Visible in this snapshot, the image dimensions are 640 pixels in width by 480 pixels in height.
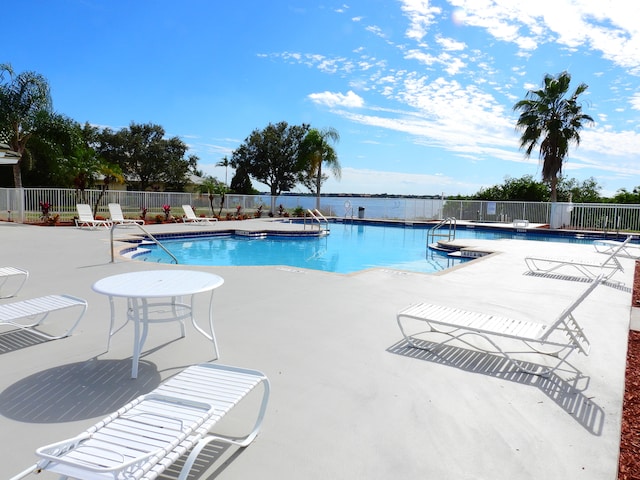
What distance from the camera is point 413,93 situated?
1872cm

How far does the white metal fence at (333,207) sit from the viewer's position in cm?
1706

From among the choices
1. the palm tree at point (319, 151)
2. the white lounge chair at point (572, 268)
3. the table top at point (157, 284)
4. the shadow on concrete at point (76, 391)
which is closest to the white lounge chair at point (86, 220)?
the table top at point (157, 284)

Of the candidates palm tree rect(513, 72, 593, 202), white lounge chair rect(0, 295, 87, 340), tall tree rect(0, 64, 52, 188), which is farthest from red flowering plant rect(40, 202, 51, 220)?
palm tree rect(513, 72, 593, 202)

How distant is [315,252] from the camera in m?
13.5

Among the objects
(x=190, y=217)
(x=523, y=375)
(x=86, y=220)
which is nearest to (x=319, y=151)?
(x=190, y=217)

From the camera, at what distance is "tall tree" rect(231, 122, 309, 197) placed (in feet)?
128

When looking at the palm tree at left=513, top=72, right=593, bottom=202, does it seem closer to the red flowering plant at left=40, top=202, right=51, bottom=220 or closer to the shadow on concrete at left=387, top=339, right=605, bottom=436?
the shadow on concrete at left=387, top=339, right=605, bottom=436

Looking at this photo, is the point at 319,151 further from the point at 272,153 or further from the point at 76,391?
the point at 76,391

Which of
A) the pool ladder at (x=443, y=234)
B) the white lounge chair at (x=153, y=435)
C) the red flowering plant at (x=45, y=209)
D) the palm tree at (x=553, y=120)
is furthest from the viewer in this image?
the palm tree at (x=553, y=120)

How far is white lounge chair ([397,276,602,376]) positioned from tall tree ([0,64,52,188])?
21.7 metres

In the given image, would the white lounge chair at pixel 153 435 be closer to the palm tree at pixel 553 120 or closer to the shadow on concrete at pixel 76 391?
the shadow on concrete at pixel 76 391

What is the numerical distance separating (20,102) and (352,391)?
2350 cm

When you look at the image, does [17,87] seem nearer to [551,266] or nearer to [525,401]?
[551,266]

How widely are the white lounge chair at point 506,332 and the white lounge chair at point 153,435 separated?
1.97 metres
